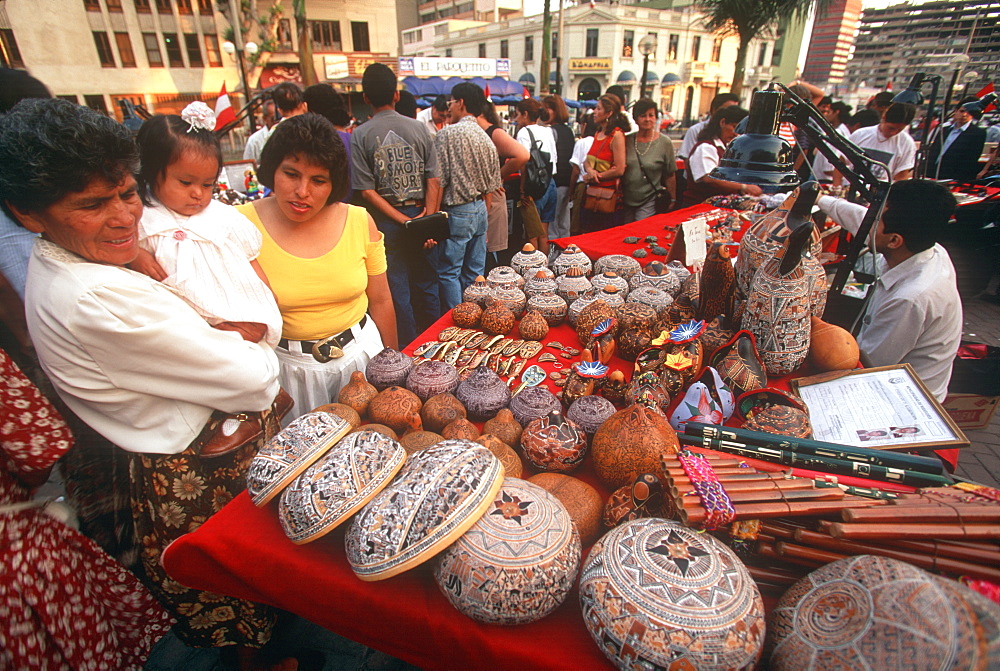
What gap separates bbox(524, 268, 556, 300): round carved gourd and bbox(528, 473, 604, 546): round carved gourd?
1.54m

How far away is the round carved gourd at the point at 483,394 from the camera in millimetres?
1912

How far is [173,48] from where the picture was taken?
77.7 feet

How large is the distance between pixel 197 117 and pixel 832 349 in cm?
291

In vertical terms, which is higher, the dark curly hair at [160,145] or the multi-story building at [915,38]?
the multi-story building at [915,38]

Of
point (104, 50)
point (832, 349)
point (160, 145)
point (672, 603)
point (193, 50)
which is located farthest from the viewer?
point (193, 50)

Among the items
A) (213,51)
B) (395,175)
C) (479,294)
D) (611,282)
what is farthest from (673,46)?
(479,294)

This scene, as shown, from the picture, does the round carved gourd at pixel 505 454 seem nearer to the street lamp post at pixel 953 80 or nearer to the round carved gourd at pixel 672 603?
the round carved gourd at pixel 672 603

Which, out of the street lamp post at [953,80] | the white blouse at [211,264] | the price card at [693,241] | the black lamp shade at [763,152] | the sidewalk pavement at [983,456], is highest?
the street lamp post at [953,80]

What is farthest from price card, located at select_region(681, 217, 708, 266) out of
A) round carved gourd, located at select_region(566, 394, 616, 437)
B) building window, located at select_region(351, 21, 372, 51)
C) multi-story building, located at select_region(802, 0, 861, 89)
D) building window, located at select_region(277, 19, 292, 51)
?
multi-story building, located at select_region(802, 0, 861, 89)

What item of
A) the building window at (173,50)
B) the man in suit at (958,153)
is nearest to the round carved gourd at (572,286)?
the man in suit at (958,153)

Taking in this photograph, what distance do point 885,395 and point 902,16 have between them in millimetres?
78125

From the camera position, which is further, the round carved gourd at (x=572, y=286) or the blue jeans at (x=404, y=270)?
the blue jeans at (x=404, y=270)

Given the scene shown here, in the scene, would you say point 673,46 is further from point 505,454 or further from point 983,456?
point 505,454

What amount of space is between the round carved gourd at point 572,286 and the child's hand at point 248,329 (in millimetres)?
1752
